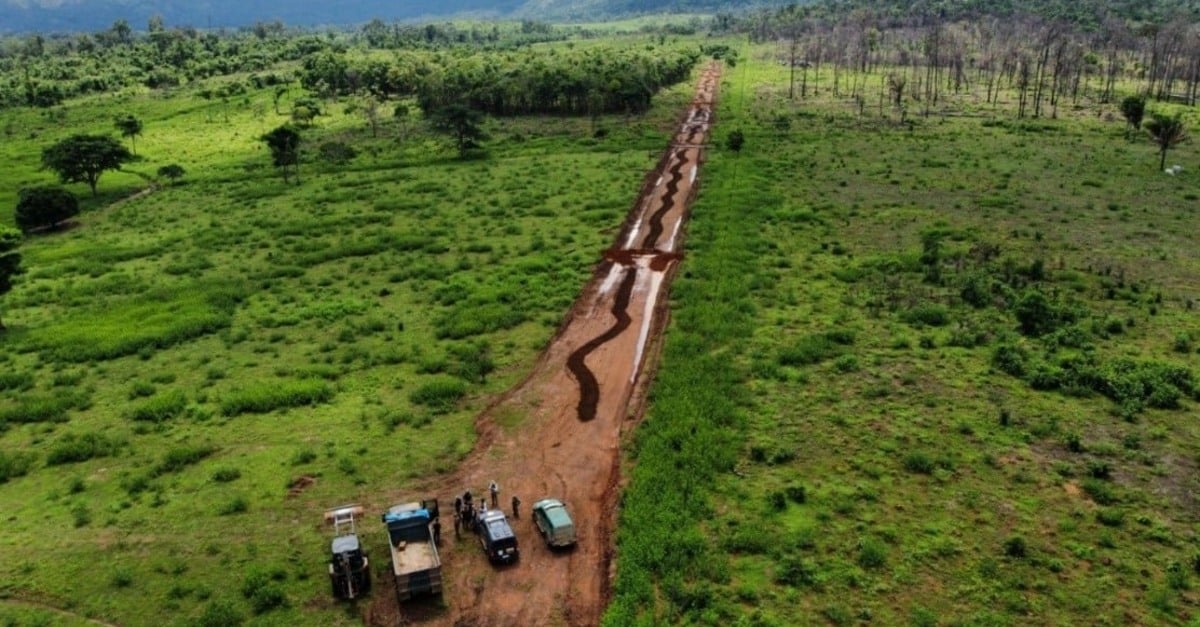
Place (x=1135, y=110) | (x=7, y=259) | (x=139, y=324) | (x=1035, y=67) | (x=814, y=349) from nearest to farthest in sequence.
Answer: (x=814, y=349), (x=139, y=324), (x=7, y=259), (x=1135, y=110), (x=1035, y=67)

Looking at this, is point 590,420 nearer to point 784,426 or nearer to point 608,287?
point 784,426

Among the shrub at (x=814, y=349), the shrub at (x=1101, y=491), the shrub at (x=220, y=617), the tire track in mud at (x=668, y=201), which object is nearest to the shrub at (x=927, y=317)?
the shrub at (x=814, y=349)

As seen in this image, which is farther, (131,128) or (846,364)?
(131,128)

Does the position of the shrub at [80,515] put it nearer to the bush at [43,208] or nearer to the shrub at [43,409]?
the shrub at [43,409]

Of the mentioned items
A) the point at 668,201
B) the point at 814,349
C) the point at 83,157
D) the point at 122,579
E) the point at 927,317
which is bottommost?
the point at 122,579

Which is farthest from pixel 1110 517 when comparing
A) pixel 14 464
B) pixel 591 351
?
pixel 14 464

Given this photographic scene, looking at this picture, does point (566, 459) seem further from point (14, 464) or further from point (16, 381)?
point (16, 381)
